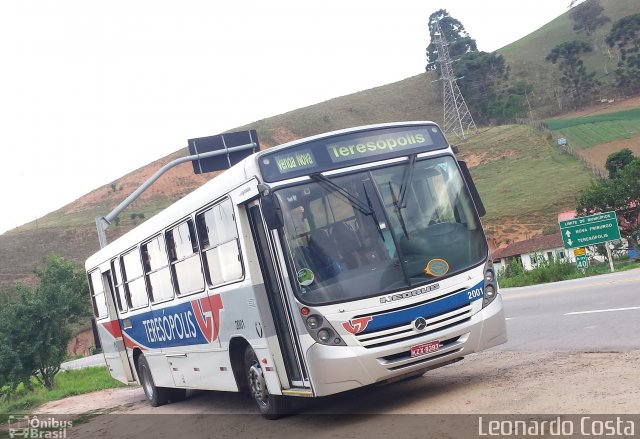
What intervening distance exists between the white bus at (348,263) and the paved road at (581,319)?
2.74m

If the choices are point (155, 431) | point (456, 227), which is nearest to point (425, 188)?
point (456, 227)

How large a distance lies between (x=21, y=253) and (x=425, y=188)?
277ft

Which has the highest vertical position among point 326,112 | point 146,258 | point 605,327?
point 326,112

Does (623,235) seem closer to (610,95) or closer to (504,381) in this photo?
(504,381)

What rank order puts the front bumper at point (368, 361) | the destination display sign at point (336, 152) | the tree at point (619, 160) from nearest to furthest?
the front bumper at point (368, 361)
the destination display sign at point (336, 152)
the tree at point (619, 160)

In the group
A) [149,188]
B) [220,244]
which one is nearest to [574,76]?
[149,188]

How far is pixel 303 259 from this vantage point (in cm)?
915

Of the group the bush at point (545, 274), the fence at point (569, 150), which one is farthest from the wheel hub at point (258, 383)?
the fence at point (569, 150)

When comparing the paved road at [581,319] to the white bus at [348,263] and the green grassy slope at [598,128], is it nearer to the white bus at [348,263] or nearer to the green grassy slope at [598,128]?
the white bus at [348,263]

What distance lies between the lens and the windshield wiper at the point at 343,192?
9250 mm

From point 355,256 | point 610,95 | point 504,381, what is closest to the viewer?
point 355,256

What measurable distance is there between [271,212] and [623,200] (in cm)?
4276

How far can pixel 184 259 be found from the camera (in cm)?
1220

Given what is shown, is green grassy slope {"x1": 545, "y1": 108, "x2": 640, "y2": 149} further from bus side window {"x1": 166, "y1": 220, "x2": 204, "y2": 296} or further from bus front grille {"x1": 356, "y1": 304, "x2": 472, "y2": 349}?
bus front grille {"x1": 356, "y1": 304, "x2": 472, "y2": 349}
